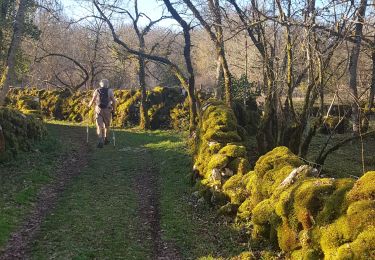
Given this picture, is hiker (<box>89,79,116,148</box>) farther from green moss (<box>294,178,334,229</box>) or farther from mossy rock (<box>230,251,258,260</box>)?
green moss (<box>294,178,334,229</box>)

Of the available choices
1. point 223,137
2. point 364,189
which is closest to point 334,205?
point 364,189

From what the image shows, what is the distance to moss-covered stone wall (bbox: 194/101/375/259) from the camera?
16.2 ft

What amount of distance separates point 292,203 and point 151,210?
3.91 meters

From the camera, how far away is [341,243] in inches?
198

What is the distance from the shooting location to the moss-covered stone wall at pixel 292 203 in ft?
16.2

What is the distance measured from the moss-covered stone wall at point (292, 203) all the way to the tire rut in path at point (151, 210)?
47.2 inches

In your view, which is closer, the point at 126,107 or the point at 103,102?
the point at 103,102

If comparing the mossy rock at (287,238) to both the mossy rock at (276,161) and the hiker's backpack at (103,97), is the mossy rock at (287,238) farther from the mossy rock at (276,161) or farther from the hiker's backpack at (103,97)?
the hiker's backpack at (103,97)

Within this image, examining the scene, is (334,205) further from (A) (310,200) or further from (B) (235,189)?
(B) (235,189)

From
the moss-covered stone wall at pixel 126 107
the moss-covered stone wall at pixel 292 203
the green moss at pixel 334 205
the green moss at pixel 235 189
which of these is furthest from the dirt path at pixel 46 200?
the moss-covered stone wall at pixel 126 107

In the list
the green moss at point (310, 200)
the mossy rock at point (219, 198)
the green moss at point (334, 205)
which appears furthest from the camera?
the mossy rock at point (219, 198)

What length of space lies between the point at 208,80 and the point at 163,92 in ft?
143

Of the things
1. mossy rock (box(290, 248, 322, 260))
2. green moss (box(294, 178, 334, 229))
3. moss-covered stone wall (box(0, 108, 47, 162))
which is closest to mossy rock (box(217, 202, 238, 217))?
green moss (box(294, 178, 334, 229))

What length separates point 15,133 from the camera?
13484 mm
